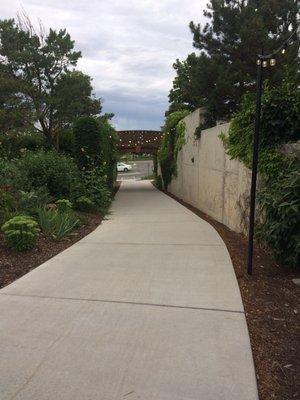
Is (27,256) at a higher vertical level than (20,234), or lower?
lower

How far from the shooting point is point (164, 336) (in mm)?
3746

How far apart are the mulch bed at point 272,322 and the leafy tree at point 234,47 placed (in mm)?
8684

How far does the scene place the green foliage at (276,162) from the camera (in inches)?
214

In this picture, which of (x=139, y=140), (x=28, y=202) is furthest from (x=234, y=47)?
(x=139, y=140)

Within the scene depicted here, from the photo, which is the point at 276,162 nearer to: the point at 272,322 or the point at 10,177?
the point at 272,322

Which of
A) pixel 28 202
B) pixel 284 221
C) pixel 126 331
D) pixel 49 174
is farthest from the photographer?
pixel 49 174

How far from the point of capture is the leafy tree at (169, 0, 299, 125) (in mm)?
14250

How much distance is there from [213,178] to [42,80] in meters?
19.3

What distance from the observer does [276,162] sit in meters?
7.13

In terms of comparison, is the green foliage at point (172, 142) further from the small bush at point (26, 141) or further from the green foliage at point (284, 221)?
the green foliage at point (284, 221)

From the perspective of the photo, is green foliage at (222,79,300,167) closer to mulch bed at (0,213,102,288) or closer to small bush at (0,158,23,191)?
mulch bed at (0,213,102,288)

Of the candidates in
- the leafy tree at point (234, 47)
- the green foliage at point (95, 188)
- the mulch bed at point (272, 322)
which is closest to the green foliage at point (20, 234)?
the mulch bed at point (272, 322)

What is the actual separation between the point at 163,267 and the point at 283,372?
283 centimetres

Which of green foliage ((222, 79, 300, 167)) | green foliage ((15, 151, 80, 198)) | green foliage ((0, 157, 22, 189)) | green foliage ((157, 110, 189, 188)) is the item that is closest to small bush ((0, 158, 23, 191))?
green foliage ((0, 157, 22, 189))
